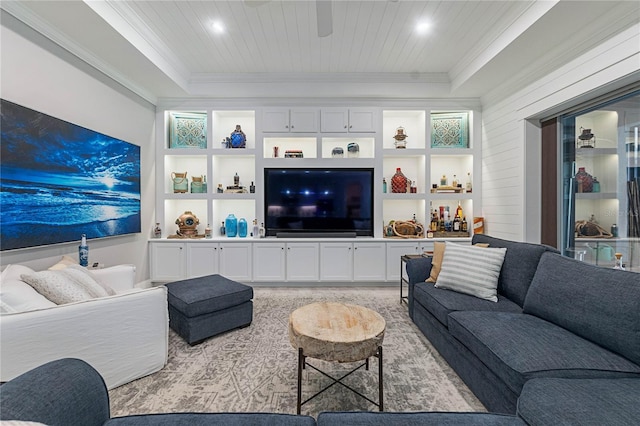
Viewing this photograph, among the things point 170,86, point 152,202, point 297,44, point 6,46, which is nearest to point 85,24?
point 6,46

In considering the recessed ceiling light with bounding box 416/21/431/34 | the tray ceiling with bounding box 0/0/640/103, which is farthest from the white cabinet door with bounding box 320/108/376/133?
the recessed ceiling light with bounding box 416/21/431/34

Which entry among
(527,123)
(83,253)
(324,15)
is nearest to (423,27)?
(324,15)

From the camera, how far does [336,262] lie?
4254 mm

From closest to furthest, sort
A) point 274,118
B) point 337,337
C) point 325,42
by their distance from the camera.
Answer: point 337,337 → point 325,42 → point 274,118

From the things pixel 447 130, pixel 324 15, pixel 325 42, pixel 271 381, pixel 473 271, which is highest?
pixel 325 42

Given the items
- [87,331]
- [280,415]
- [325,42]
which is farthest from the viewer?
[325,42]

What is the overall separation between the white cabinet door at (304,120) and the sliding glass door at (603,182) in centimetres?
311

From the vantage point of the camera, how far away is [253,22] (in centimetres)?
295

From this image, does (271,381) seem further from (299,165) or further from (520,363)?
(299,165)

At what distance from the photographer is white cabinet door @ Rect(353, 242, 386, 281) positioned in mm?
4254

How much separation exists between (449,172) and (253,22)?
3.64 m

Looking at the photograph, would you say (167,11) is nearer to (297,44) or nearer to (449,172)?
(297,44)

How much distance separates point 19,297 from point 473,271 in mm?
3199

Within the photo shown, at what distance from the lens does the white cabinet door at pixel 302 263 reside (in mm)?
4242
